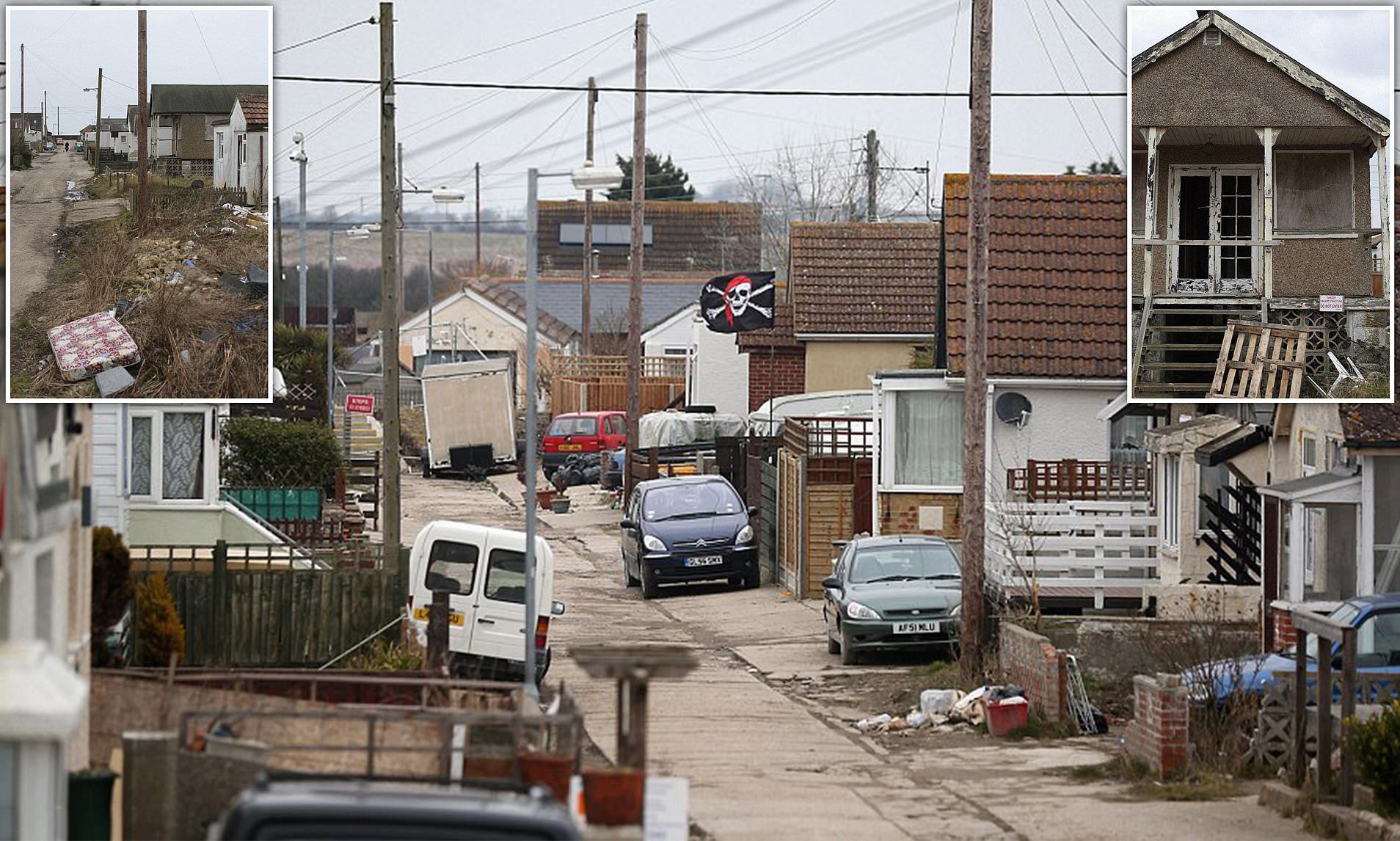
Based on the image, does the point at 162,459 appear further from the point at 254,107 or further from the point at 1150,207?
the point at 1150,207

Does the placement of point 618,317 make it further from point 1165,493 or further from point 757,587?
point 1165,493

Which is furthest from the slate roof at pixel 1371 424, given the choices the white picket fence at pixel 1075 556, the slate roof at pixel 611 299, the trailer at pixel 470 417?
the slate roof at pixel 611 299

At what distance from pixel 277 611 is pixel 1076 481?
11.6 metres

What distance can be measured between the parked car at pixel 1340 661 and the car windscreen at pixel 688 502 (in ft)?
46.3

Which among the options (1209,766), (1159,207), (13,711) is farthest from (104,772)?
(1159,207)

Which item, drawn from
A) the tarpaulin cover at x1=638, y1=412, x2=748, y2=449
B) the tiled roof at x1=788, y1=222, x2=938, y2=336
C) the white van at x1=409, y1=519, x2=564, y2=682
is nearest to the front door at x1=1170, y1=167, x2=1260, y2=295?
the white van at x1=409, y1=519, x2=564, y2=682

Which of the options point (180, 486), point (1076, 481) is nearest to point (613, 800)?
point (1076, 481)

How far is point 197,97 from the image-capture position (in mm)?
14414

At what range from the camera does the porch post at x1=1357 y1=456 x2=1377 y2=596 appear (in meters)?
19.7

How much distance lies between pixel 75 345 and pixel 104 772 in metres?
3.66

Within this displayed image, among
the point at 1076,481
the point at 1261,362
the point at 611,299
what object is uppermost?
the point at 611,299

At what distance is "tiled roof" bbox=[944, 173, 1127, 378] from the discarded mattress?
16.7 meters

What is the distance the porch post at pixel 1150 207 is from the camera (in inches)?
757

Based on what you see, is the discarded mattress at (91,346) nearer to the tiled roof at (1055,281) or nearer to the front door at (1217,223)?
the front door at (1217,223)
